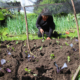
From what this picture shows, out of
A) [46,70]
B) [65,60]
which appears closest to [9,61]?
[46,70]

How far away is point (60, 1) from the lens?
1.46m

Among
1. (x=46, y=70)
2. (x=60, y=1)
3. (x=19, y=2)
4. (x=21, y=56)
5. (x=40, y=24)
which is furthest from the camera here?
(x=40, y=24)

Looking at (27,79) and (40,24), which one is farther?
(40,24)

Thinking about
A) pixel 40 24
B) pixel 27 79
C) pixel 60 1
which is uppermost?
pixel 60 1

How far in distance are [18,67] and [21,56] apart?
0.31 m

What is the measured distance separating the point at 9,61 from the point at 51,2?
3.51ft

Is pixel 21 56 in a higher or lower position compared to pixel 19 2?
lower

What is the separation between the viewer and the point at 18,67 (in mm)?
1284

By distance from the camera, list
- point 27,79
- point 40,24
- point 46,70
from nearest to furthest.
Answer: point 27,79
point 46,70
point 40,24

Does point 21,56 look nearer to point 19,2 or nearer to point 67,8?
point 19,2

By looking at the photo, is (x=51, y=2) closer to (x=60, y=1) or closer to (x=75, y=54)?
(x=60, y=1)

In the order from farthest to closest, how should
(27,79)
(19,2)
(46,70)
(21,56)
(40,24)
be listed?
(40,24) < (21,56) < (19,2) < (46,70) < (27,79)

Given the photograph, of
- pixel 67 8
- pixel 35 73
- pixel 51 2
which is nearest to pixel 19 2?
pixel 51 2

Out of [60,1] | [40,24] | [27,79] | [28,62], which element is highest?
[60,1]
